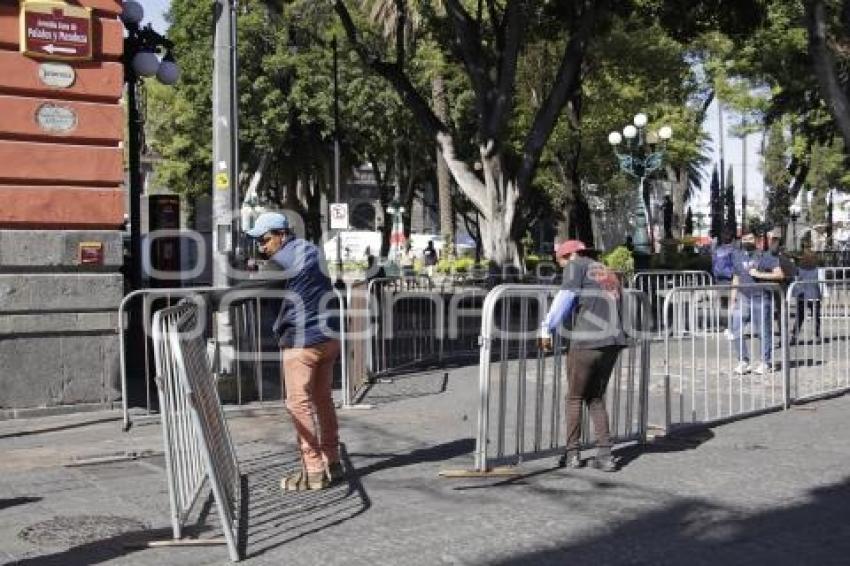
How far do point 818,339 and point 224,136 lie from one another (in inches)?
271

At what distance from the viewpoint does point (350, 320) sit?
12.2m

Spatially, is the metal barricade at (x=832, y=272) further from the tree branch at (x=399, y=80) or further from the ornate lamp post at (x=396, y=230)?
the ornate lamp post at (x=396, y=230)

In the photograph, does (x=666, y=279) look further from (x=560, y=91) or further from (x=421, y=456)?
(x=421, y=456)

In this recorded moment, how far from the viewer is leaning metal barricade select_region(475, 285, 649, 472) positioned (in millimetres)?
7512

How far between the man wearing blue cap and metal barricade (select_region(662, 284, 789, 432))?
10.6ft

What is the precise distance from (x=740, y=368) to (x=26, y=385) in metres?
7.16

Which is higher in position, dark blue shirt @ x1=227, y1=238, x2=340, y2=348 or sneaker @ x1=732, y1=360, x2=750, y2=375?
dark blue shirt @ x1=227, y1=238, x2=340, y2=348

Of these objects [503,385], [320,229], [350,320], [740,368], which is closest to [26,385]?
[350,320]

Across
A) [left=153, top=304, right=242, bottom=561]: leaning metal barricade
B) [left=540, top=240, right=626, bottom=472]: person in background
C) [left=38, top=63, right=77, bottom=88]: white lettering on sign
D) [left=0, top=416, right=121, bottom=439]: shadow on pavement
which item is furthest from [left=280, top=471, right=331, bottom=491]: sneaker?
[left=38, top=63, right=77, bottom=88]: white lettering on sign

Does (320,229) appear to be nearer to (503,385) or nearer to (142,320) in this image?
(142,320)

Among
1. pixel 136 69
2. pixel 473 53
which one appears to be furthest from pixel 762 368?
pixel 473 53

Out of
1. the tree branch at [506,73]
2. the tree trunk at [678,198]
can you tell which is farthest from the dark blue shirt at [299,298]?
the tree trunk at [678,198]

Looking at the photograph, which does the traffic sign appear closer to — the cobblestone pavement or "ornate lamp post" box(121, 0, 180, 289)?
"ornate lamp post" box(121, 0, 180, 289)

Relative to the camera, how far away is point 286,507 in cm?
687
